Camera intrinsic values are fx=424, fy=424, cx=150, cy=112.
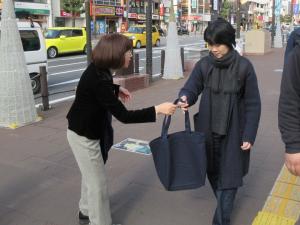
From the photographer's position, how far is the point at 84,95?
2943 millimetres

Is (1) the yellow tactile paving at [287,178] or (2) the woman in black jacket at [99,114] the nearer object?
(2) the woman in black jacket at [99,114]

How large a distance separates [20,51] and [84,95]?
14.4ft

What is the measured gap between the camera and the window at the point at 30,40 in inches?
423

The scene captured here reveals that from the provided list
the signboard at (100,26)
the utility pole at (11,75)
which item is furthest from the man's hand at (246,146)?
the signboard at (100,26)

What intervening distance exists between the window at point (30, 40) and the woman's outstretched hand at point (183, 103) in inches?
329

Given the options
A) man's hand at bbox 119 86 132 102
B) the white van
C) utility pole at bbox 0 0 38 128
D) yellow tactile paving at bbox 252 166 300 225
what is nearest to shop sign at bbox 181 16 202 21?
the white van

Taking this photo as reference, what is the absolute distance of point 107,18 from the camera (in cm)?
5453

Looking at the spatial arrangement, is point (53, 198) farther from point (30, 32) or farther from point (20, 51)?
point (30, 32)

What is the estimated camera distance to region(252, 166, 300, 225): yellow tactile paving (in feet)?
12.0

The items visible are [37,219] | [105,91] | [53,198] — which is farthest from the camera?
[53,198]

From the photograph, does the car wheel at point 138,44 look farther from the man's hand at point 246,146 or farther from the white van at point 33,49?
the man's hand at point 246,146

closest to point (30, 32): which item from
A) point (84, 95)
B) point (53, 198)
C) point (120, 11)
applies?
point (53, 198)

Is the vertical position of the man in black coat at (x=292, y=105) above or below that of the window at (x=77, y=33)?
below

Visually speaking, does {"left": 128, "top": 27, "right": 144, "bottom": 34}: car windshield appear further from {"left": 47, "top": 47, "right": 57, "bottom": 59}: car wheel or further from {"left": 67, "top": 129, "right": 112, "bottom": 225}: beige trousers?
{"left": 67, "top": 129, "right": 112, "bottom": 225}: beige trousers
